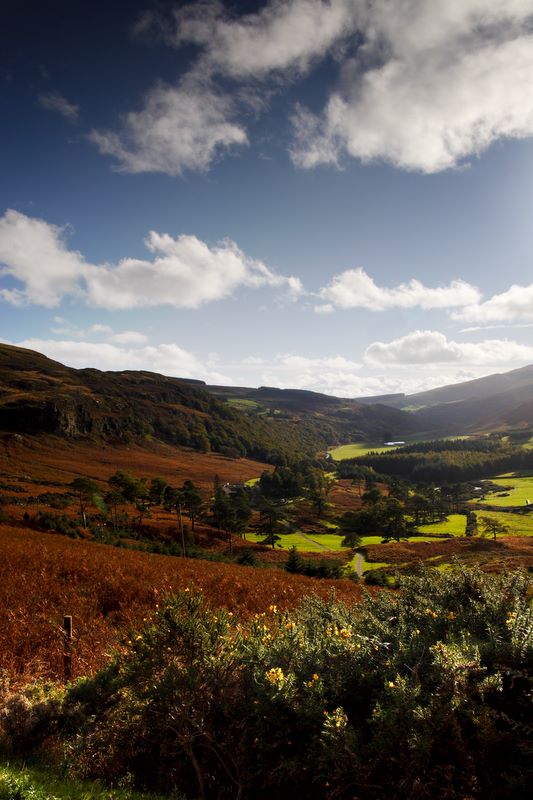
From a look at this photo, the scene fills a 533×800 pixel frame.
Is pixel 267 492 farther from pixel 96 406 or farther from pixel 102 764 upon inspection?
pixel 102 764

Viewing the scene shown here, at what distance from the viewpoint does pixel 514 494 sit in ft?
422

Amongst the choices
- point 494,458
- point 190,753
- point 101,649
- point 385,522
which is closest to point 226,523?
point 385,522

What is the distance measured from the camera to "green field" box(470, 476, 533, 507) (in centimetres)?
11669

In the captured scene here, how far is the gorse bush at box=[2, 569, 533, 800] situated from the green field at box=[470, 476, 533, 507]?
5061 inches

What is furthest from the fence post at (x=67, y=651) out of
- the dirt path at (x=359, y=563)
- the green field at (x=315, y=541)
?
the green field at (x=315, y=541)

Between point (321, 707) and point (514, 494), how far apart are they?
490 feet

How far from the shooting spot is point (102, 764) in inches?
231

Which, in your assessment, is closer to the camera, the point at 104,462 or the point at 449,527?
the point at 449,527

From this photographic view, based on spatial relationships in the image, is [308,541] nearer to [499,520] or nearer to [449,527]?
[449,527]

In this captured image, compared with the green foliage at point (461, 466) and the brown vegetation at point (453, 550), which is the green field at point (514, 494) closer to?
the green foliage at point (461, 466)

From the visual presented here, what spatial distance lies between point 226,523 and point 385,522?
41.9 metres

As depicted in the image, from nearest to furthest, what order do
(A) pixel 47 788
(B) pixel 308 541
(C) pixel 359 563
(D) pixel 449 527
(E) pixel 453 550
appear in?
(A) pixel 47 788 < (C) pixel 359 563 < (E) pixel 453 550 < (B) pixel 308 541 < (D) pixel 449 527

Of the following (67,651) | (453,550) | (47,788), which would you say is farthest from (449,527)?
(47,788)

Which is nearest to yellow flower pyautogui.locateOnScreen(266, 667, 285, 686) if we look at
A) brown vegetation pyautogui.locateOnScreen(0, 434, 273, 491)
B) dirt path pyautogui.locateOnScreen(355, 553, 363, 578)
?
dirt path pyautogui.locateOnScreen(355, 553, 363, 578)
